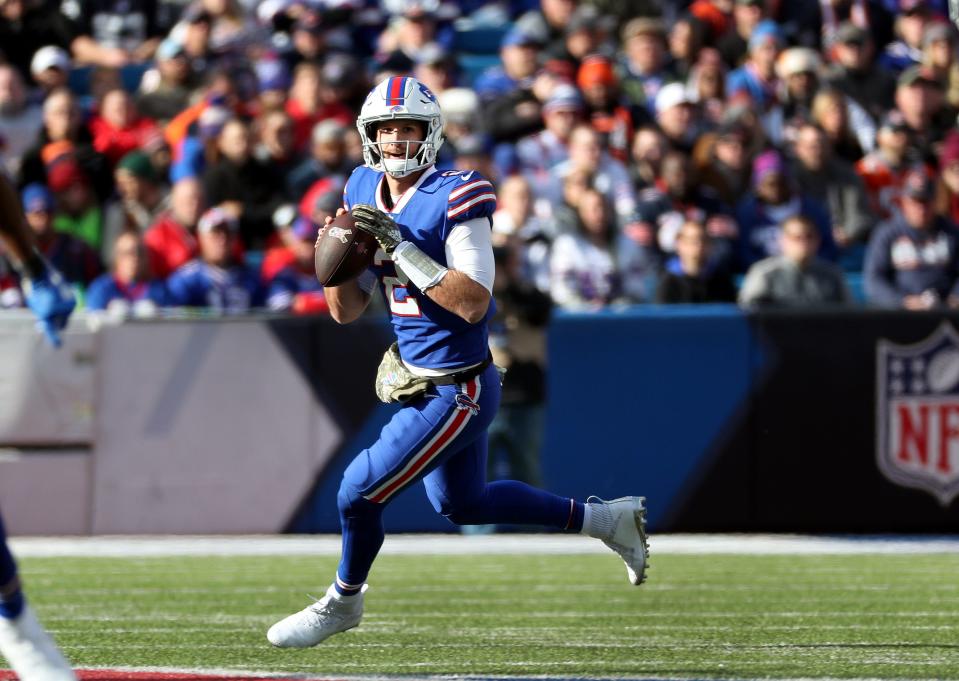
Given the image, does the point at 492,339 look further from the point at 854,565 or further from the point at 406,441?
the point at 406,441

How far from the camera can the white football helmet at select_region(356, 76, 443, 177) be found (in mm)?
5391

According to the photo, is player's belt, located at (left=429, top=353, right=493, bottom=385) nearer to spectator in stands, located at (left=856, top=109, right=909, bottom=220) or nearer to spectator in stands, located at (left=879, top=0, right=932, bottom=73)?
spectator in stands, located at (left=856, top=109, right=909, bottom=220)

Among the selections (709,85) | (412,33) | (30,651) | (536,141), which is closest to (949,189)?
(709,85)

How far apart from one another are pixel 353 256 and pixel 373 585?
300 cm

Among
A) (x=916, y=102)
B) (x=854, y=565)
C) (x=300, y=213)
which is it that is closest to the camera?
(x=854, y=565)

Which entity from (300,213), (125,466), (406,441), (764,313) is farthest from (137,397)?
(406,441)

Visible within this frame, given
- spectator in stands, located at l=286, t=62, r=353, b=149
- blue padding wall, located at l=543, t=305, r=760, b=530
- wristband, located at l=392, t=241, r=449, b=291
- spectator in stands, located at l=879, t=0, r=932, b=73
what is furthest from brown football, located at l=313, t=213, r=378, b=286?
spectator in stands, located at l=879, t=0, r=932, b=73

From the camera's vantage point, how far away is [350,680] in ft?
16.8

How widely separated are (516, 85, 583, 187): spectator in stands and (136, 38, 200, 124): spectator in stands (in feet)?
8.03

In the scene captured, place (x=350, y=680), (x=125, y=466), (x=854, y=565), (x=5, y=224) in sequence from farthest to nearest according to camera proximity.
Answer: (x=125, y=466), (x=854, y=565), (x=350, y=680), (x=5, y=224)

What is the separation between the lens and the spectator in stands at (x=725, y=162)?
1170cm

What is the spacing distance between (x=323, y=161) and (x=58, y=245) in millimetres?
1873

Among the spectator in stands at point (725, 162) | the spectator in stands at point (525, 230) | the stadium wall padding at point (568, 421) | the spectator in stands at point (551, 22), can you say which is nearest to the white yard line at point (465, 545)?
the stadium wall padding at point (568, 421)

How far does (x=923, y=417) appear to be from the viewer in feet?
32.9
